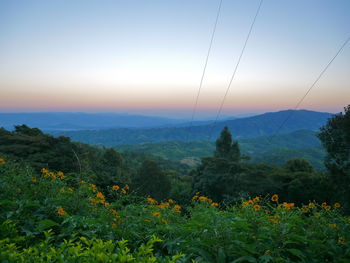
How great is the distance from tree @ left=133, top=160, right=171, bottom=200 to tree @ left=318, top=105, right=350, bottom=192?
13.7 meters

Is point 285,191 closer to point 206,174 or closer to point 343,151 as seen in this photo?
point 343,151

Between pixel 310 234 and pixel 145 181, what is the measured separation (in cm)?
1999

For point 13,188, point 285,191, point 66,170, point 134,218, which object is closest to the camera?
point 134,218

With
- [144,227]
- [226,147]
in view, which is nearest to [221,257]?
[144,227]

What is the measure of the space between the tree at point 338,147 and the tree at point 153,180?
1368 centimetres

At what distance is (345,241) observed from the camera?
2652 millimetres

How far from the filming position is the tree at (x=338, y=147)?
12.2 m

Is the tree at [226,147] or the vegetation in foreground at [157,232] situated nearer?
the vegetation in foreground at [157,232]

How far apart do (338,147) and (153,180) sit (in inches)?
583

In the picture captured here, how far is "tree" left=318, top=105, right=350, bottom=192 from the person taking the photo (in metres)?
12.2

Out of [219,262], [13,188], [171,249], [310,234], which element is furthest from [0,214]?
[310,234]

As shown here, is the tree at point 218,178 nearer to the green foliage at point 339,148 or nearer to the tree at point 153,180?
the tree at point 153,180

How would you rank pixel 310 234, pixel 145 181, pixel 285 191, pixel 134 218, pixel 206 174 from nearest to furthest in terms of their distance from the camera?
pixel 310 234, pixel 134 218, pixel 285 191, pixel 206 174, pixel 145 181

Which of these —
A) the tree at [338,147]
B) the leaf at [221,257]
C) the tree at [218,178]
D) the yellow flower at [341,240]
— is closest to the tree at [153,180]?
the tree at [218,178]
